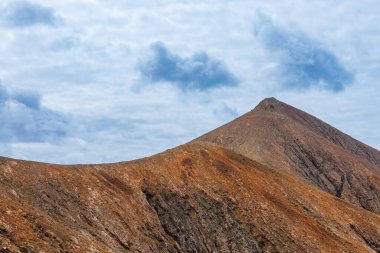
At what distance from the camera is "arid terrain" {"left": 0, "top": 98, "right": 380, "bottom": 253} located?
114 ft

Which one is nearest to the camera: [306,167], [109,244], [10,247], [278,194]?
[10,247]

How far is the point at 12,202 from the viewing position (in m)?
33.7

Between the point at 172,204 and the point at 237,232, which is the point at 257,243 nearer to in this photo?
the point at 237,232

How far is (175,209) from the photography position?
5175 centimetres

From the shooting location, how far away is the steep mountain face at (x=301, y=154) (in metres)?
94.3

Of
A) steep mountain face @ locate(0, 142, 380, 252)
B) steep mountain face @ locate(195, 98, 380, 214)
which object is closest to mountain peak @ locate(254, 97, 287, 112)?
steep mountain face @ locate(195, 98, 380, 214)

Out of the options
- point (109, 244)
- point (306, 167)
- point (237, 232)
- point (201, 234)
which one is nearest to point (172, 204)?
point (201, 234)

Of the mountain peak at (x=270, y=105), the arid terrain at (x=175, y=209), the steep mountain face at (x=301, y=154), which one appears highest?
the mountain peak at (x=270, y=105)

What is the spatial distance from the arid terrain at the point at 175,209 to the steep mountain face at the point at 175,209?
0.11 m

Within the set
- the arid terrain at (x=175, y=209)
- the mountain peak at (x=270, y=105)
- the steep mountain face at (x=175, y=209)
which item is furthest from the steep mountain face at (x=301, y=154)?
the steep mountain face at (x=175, y=209)

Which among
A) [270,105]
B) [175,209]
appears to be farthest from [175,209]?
[270,105]

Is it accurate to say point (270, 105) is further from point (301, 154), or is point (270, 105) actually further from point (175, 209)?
point (175, 209)

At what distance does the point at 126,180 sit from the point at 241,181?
15.3 m

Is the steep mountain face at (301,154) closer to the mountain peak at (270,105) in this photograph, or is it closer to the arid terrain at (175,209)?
the mountain peak at (270,105)
